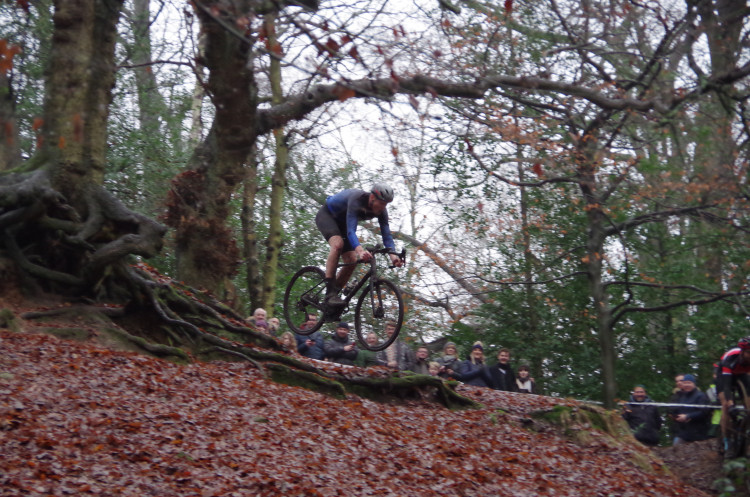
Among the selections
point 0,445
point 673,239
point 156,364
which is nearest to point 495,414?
point 156,364

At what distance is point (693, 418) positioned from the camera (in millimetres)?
12312

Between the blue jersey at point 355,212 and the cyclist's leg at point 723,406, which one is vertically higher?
the blue jersey at point 355,212

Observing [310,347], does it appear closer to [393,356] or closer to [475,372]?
[393,356]

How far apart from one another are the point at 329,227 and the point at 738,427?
19.9 feet

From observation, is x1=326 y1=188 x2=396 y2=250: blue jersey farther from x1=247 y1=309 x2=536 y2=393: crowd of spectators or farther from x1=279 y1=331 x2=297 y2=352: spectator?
x1=279 y1=331 x2=297 y2=352: spectator

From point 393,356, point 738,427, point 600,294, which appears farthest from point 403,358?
point 600,294

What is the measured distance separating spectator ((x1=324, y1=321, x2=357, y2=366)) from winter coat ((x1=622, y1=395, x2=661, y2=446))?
4.71m

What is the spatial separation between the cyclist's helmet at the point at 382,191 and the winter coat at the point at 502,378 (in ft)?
18.0

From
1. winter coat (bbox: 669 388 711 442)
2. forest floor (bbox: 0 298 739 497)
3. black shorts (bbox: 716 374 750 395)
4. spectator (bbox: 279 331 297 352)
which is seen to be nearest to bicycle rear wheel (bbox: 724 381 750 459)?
black shorts (bbox: 716 374 750 395)

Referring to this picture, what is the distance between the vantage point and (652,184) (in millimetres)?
17422

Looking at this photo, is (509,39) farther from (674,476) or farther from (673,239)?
(674,476)

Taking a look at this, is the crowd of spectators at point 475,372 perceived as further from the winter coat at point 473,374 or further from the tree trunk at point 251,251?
the tree trunk at point 251,251

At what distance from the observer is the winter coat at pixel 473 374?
13.3 meters

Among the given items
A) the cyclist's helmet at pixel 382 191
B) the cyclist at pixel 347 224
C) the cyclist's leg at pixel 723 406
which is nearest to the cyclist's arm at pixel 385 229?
the cyclist at pixel 347 224
